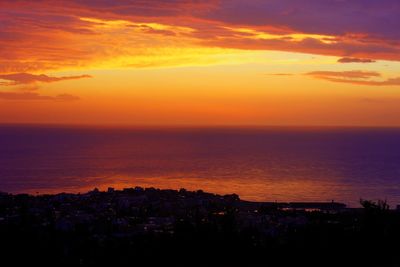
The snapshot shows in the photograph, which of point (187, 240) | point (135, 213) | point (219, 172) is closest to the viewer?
point (187, 240)

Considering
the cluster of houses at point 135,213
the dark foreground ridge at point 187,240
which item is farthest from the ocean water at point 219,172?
the dark foreground ridge at point 187,240

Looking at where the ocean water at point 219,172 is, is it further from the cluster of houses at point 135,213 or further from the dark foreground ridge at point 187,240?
the dark foreground ridge at point 187,240

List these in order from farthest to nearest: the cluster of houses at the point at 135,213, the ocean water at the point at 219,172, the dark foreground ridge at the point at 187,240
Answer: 1. the ocean water at the point at 219,172
2. the cluster of houses at the point at 135,213
3. the dark foreground ridge at the point at 187,240

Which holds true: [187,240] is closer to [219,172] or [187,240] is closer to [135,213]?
[135,213]

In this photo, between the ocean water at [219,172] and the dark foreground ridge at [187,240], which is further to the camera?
the ocean water at [219,172]

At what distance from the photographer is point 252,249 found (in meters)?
15.4

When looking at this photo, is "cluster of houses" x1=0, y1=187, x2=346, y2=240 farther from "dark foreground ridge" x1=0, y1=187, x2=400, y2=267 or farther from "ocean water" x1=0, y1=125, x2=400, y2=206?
"ocean water" x1=0, y1=125, x2=400, y2=206

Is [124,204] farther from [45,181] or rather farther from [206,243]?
[45,181]

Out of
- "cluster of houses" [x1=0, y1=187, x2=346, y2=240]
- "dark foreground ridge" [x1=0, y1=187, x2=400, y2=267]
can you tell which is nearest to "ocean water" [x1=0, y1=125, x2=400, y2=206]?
"cluster of houses" [x1=0, y1=187, x2=346, y2=240]

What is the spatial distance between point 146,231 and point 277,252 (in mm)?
5306

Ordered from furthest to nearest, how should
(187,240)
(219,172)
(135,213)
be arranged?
(219,172), (135,213), (187,240)

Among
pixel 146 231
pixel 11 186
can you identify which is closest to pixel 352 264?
pixel 146 231

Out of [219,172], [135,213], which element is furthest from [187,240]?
[219,172]

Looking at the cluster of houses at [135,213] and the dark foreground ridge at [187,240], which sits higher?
the cluster of houses at [135,213]
